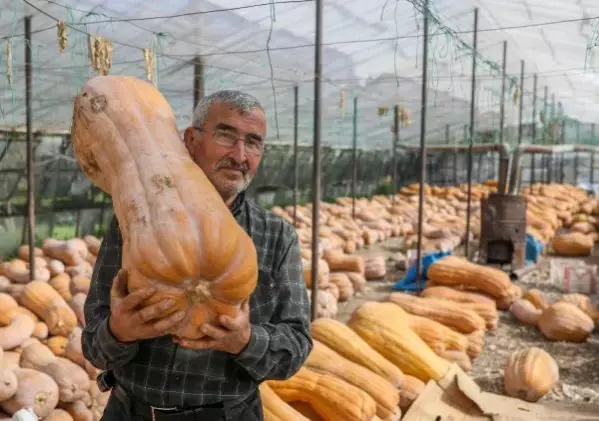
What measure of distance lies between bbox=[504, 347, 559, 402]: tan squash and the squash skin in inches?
147

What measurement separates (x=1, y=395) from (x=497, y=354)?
446 centimetres

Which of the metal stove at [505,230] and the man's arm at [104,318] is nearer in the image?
the man's arm at [104,318]

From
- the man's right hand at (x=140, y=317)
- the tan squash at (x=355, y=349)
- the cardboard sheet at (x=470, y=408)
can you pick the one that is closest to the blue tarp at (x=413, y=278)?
the cardboard sheet at (x=470, y=408)

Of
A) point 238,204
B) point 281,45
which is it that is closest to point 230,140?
point 238,204

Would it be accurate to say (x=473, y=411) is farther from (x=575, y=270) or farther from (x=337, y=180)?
(x=337, y=180)

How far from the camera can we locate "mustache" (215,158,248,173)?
1.70 meters

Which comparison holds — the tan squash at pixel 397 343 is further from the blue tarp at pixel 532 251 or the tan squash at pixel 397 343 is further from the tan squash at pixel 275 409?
the blue tarp at pixel 532 251

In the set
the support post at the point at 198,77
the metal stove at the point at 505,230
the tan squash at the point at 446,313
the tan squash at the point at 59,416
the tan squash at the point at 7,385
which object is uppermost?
the support post at the point at 198,77

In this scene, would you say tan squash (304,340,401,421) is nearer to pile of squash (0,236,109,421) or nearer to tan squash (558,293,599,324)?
pile of squash (0,236,109,421)

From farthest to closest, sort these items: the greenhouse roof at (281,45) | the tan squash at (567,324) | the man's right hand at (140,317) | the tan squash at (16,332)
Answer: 1. the tan squash at (567,324)
2. the greenhouse roof at (281,45)
3. the tan squash at (16,332)
4. the man's right hand at (140,317)

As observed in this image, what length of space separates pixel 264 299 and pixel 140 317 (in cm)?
55

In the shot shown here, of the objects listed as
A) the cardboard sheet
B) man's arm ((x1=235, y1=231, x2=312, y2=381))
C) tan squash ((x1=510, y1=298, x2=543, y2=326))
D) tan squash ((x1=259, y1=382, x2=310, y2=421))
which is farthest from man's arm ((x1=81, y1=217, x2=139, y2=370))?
tan squash ((x1=510, y1=298, x2=543, y2=326))

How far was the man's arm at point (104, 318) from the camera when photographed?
1.52 m

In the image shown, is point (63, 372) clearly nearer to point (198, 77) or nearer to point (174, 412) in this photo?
point (174, 412)
